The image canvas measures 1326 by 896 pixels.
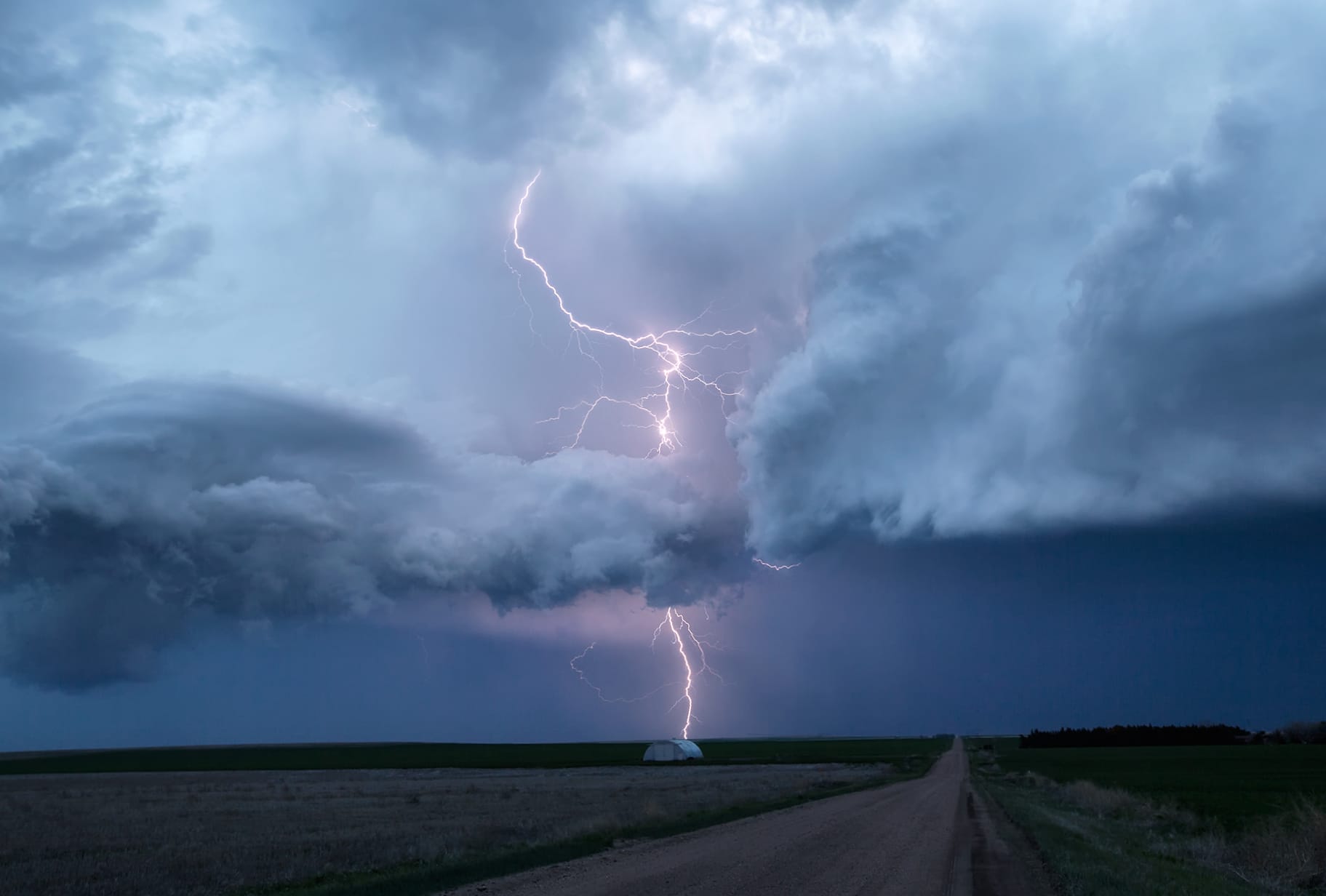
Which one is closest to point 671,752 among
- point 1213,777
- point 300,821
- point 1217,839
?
point 1213,777

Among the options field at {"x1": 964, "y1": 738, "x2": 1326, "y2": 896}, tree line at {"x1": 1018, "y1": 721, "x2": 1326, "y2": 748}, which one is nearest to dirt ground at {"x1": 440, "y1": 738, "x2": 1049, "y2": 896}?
field at {"x1": 964, "y1": 738, "x2": 1326, "y2": 896}

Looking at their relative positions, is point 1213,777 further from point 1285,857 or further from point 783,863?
point 783,863

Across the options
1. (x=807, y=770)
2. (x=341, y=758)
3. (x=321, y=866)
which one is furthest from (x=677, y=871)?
(x=341, y=758)

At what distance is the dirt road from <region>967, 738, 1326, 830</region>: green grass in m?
16.4

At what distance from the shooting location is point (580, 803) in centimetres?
4222

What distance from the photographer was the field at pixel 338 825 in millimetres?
20719

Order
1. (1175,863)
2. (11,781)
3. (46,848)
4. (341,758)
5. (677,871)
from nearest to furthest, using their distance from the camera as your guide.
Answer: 1. (677,871)
2. (1175,863)
3. (46,848)
4. (11,781)
5. (341,758)

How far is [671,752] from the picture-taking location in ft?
370

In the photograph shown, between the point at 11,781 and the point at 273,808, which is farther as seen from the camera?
the point at 11,781

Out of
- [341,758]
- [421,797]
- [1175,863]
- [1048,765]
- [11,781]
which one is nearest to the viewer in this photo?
[1175,863]

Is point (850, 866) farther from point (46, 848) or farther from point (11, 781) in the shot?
point (11, 781)

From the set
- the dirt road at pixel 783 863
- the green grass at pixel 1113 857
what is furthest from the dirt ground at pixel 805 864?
the green grass at pixel 1113 857

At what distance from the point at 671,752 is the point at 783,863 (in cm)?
9788

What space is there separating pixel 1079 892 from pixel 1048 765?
8792 centimetres
